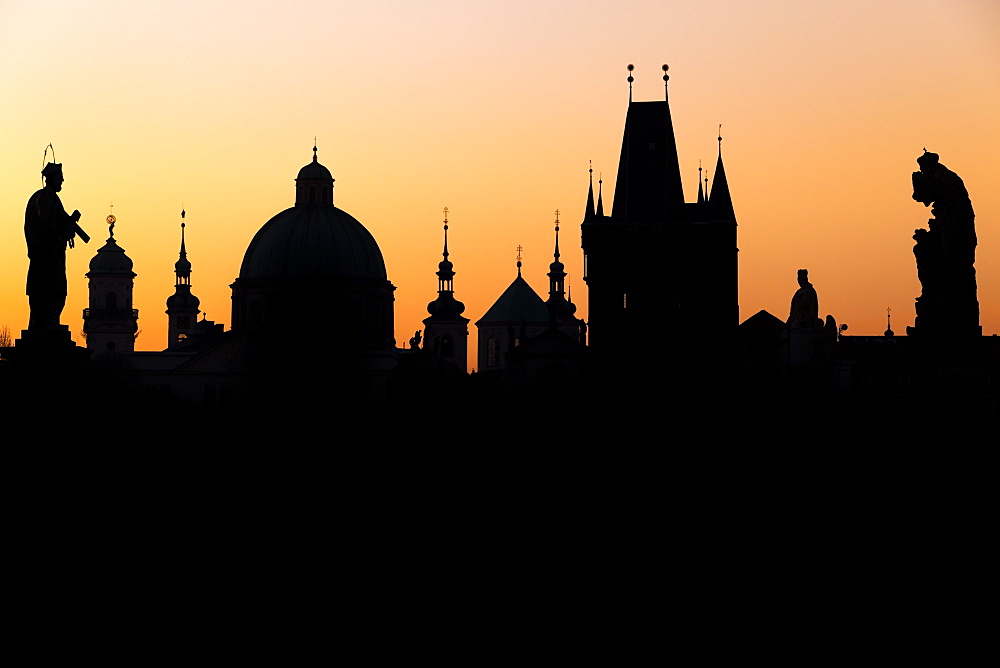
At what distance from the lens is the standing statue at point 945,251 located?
61.0 ft

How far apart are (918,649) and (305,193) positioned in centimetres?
11344

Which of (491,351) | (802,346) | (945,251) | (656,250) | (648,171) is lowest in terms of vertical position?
(802,346)

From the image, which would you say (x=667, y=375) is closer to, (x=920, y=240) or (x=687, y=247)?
(x=687, y=247)

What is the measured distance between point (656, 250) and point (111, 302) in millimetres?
71010

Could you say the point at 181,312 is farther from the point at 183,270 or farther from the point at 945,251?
the point at 945,251

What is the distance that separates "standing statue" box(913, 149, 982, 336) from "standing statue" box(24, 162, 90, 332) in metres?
10.7

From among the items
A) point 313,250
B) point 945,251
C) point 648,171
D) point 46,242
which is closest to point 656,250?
point 648,171

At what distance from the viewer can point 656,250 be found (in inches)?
4035

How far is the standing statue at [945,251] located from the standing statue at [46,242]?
10666 millimetres

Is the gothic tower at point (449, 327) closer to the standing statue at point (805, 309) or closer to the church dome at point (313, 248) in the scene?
the church dome at point (313, 248)

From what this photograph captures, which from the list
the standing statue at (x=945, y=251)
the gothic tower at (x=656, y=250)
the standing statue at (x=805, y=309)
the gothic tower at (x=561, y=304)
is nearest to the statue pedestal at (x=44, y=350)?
the standing statue at (x=945, y=251)

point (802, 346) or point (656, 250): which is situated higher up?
point (656, 250)

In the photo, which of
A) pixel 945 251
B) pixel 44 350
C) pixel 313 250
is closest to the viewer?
pixel 945 251

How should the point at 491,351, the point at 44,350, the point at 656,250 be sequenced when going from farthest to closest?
1. the point at 491,351
2. the point at 656,250
3. the point at 44,350
